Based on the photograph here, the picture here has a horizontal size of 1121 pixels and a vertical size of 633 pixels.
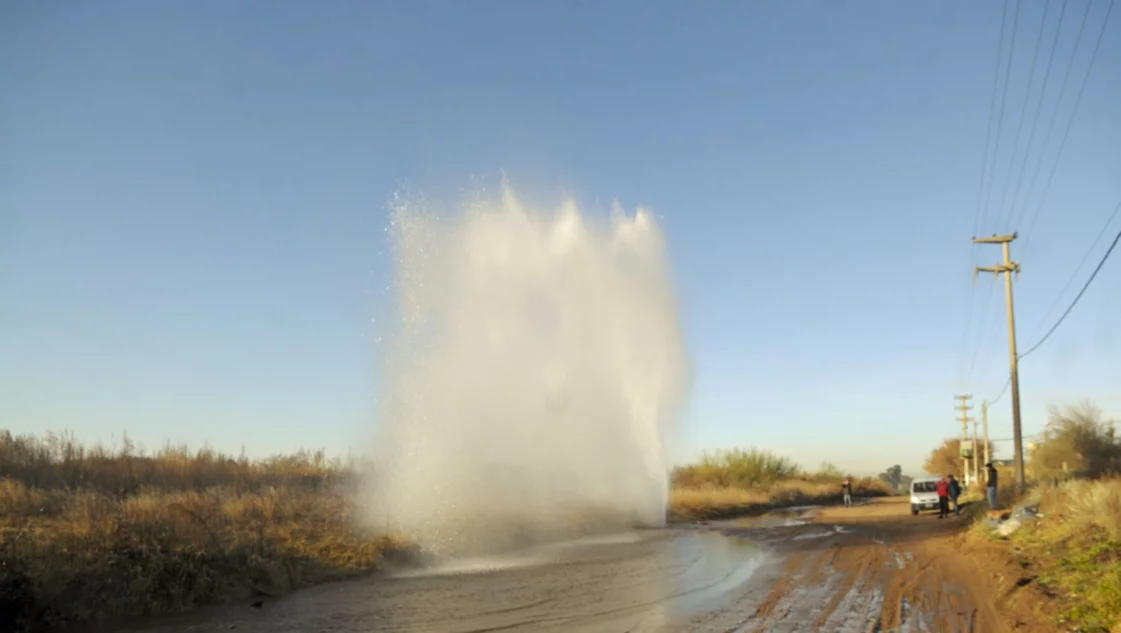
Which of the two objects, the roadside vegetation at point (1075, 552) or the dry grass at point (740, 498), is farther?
the dry grass at point (740, 498)

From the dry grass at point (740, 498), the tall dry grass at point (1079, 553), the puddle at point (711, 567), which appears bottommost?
the dry grass at point (740, 498)

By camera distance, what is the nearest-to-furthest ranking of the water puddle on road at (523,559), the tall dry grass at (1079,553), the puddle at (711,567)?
the tall dry grass at (1079,553)
the puddle at (711,567)
the water puddle on road at (523,559)

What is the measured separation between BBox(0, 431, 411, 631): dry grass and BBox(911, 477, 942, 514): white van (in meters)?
26.0

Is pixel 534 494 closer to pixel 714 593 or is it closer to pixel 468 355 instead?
pixel 468 355

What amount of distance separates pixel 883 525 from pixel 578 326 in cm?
1324

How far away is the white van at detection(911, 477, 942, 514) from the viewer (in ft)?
120

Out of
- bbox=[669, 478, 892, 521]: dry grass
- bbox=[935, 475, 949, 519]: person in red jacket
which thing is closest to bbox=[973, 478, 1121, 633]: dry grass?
bbox=[935, 475, 949, 519]: person in red jacket

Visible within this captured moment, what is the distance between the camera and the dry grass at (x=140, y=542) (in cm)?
1251

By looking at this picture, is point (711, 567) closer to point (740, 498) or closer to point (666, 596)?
point (666, 596)

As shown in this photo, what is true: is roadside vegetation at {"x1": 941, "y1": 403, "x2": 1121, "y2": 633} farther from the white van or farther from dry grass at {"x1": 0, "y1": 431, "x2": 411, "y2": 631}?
dry grass at {"x1": 0, "y1": 431, "x2": 411, "y2": 631}

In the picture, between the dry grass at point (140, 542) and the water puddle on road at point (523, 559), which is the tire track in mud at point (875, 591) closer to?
the water puddle on road at point (523, 559)

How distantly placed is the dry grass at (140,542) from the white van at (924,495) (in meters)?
26.0

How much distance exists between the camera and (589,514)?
30.2 meters

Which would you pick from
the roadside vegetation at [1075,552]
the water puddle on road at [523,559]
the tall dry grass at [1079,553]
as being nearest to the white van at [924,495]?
the roadside vegetation at [1075,552]
